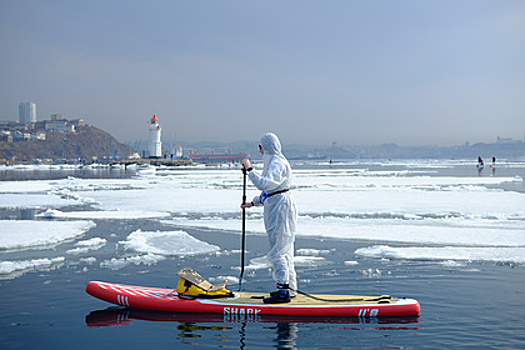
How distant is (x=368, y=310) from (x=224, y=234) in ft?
20.6

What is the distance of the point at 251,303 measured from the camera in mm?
5621

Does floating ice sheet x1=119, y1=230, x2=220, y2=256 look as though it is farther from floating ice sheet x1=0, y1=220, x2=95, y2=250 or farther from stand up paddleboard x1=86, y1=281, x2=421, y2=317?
stand up paddleboard x1=86, y1=281, x2=421, y2=317

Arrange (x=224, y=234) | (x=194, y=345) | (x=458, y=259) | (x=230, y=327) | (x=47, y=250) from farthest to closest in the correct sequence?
(x=224, y=234) → (x=47, y=250) → (x=458, y=259) → (x=230, y=327) → (x=194, y=345)

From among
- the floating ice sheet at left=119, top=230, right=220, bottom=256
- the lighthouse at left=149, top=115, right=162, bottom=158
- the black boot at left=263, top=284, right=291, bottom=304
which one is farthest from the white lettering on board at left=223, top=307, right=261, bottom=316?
the lighthouse at left=149, top=115, right=162, bottom=158

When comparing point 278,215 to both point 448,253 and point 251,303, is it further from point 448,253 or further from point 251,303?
point 448,253

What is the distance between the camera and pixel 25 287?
6.67m

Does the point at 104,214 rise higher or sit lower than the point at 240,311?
higher

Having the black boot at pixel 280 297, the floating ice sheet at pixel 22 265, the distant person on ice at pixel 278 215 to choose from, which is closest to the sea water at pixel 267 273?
the floating ice sheet at pixel 22 265

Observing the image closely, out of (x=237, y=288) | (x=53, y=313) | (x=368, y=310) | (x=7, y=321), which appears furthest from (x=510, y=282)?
(x=7, y=321)

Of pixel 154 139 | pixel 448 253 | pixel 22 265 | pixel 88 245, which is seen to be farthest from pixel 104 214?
pixel 154 139

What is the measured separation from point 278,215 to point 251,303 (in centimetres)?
107

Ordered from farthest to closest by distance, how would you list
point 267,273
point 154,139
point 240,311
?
point 154,139
point 267,273
point 240,311

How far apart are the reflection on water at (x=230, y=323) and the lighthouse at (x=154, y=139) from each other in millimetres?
98103

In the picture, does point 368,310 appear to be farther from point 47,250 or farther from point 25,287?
point 47,250
